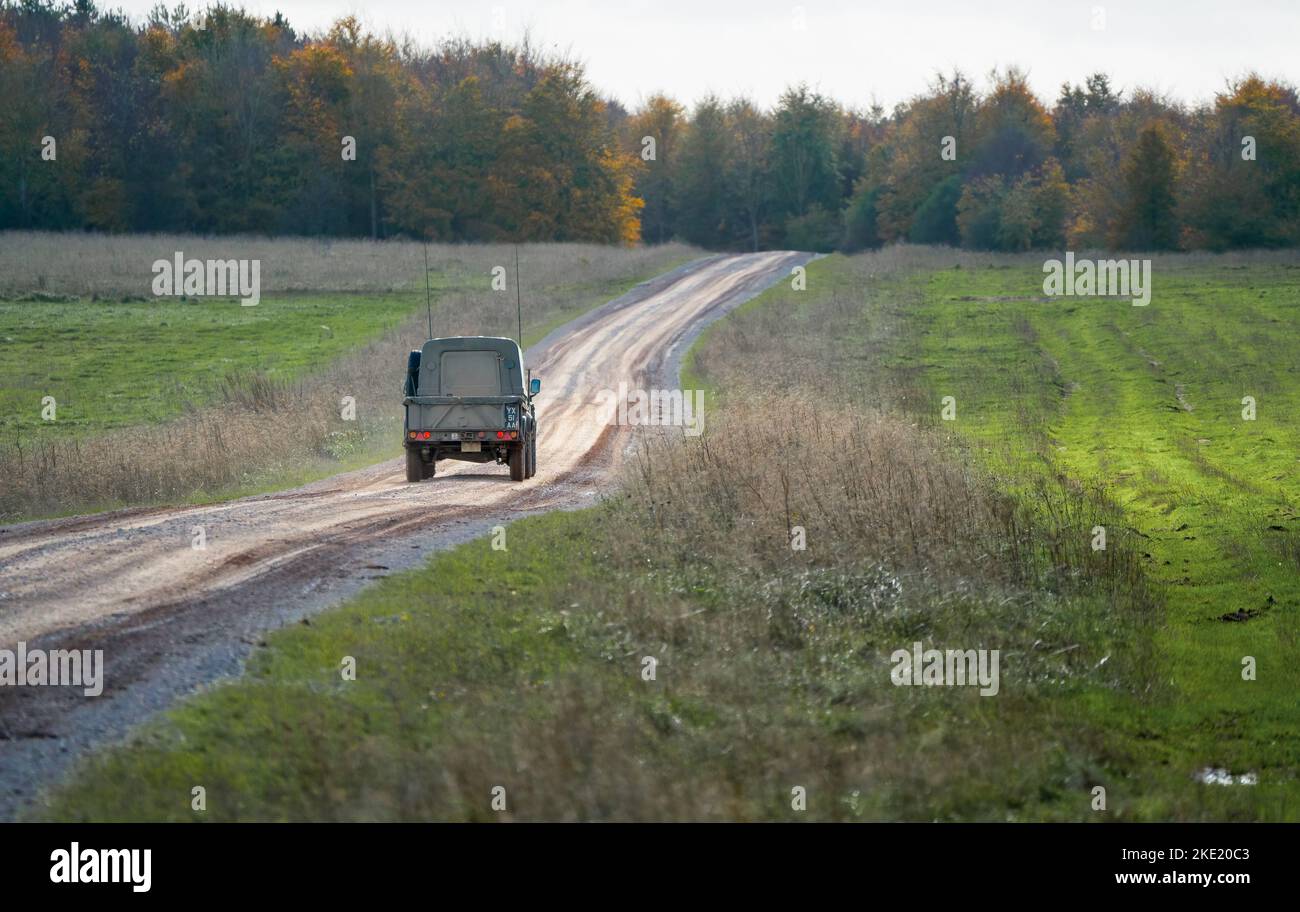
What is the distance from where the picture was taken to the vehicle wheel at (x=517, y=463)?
23014 millimetres

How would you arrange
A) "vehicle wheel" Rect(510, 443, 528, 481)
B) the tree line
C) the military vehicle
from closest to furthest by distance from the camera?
the military vehicle → "vehicle wheel" Rect(510, 443, 528, 481) → the tree line

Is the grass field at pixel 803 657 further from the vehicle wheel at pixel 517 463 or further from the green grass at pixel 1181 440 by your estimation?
the vehicle wheel at pixel 517 463

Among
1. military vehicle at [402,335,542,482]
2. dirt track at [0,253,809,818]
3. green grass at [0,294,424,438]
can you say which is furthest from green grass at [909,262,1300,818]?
green grass at [0,294,424,438]

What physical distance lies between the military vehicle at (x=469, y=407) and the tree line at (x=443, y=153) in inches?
2291

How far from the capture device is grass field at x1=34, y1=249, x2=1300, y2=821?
328 inches

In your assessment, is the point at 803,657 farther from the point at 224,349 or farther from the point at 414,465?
Result: the point at 224,349

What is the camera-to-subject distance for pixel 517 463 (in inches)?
909

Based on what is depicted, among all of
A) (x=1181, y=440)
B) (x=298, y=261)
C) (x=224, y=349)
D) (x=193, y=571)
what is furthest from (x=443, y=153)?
(x=193, y=571)

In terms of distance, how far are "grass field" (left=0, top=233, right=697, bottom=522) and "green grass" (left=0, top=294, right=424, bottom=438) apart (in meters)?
0.11

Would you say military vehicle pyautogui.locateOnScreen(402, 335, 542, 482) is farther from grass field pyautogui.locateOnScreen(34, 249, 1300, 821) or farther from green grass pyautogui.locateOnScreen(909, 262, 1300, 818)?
green grass pyautogui.locateOnScreen(909, 262, 1300, 818)

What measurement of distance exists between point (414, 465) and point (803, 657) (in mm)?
12587
